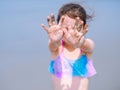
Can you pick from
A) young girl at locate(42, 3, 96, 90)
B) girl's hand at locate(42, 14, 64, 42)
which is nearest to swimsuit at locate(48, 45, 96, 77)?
young girl at locate(42, 3, 96, 90)

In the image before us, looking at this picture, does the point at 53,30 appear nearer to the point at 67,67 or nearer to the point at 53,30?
the point at 53,30

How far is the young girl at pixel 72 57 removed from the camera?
2.21 ft

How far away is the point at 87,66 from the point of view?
0.74 metres

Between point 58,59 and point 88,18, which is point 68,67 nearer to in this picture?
point 58,59

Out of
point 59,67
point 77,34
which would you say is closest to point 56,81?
point 59,67

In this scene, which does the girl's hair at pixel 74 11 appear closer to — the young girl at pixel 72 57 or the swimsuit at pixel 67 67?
the young girl at pixel 72 57

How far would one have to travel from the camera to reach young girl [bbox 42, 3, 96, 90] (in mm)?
675

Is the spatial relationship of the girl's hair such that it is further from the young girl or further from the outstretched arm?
the outstretched arm

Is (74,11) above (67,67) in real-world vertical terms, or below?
above

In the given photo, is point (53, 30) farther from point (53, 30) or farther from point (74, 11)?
point (74, 11)

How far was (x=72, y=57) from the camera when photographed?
2.34 feet

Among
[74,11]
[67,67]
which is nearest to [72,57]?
[67,67]

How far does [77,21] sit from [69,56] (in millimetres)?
103

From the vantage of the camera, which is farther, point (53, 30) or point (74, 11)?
point (74, 11)
